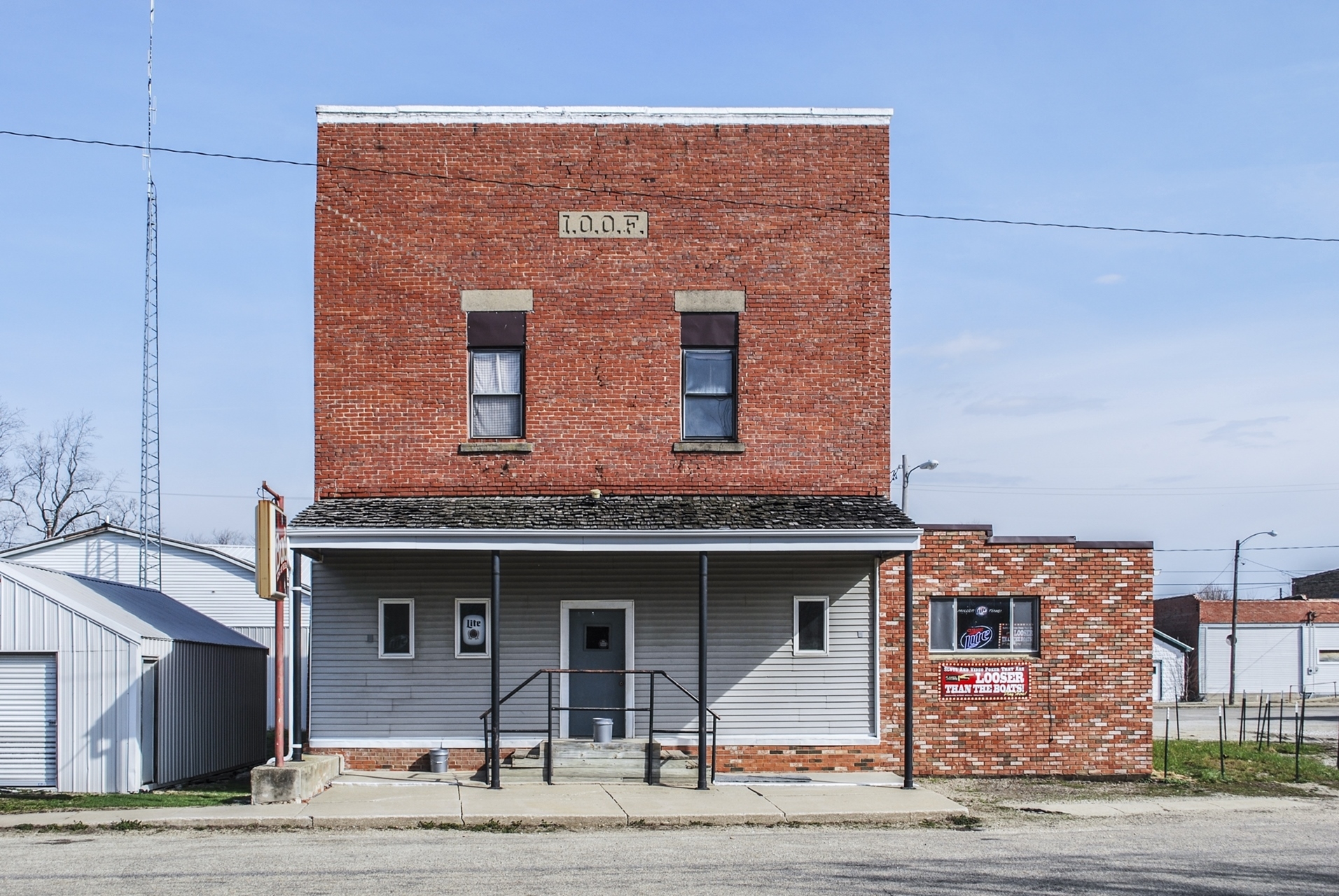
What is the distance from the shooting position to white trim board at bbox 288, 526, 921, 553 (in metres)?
17.1

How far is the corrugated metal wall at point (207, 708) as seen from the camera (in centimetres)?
1886

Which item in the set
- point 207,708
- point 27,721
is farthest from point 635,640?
point 27,721

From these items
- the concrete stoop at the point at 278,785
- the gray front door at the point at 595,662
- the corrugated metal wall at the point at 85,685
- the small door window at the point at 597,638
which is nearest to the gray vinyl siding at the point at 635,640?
the gray front door at the point at 595,662

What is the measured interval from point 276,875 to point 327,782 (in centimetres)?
579

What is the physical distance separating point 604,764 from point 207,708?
6.72m

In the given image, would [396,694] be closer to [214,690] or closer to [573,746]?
[573,746]

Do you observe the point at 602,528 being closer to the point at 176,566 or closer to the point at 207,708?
the point at 207,708

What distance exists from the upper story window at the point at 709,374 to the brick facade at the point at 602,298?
201mm

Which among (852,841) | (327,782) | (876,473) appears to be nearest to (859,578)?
(876,473)

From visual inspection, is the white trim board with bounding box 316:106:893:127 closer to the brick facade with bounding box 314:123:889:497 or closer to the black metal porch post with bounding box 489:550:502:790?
the brick facade with bounding box 314:123:889:497

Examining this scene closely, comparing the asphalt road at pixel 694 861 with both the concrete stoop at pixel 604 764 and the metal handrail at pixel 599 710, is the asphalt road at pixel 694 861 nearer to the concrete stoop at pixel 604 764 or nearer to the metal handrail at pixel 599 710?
the metal handrail at pixel 599 710

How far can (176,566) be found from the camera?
32719 millimetres

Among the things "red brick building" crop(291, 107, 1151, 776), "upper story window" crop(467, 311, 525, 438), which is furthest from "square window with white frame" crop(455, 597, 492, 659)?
"upper story window" crop(467, 311, 525, 438)

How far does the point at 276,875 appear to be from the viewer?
448 inches
